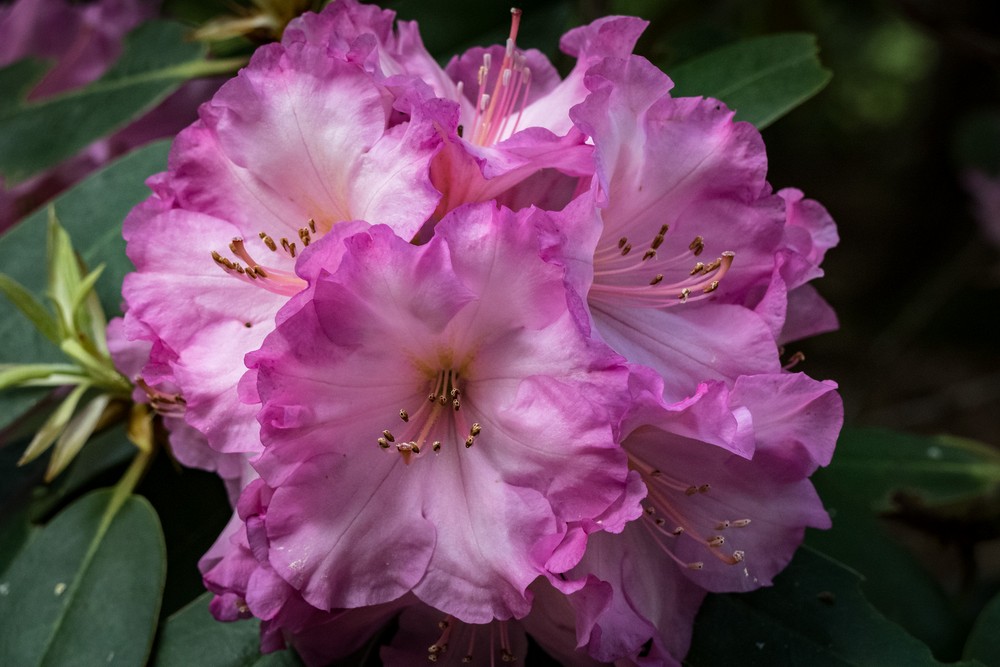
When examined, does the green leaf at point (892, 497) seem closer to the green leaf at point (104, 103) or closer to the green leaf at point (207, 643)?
the green leaf at point (207, 643)

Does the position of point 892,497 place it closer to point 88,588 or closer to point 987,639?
point 987,639

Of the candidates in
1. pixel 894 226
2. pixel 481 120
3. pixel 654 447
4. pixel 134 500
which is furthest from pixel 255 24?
pixel 894 226

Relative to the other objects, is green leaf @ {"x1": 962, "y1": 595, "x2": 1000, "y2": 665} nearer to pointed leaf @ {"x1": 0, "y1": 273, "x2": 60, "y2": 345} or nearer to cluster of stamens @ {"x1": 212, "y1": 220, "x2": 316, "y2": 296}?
cluster of stamens @ {"x1": 212, "y1": 220, "x2": 316, "y2": 296}

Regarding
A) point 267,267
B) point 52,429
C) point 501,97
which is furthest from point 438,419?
point 52,429

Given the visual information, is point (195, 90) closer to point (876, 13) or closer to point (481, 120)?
point (481, 120)

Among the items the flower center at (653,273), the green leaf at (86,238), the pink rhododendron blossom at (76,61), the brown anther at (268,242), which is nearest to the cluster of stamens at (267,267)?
the brown anther at (268,242)

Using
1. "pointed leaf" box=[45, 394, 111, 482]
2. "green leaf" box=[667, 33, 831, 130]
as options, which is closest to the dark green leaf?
"pointed leaf" box=[45, 394, 111, 482]
